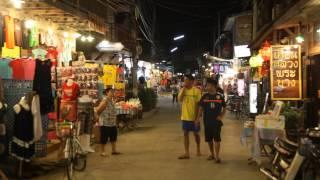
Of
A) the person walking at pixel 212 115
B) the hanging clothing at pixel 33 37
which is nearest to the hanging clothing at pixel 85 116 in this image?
the hanging clothing at pixel 33 37

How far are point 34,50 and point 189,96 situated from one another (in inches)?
163

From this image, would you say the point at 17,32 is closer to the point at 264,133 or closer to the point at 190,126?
the point at 190,126

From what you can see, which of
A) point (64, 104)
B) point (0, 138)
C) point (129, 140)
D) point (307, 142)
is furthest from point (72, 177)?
point (129, 140)

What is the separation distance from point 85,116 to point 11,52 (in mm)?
2447

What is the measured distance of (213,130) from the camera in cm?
1244

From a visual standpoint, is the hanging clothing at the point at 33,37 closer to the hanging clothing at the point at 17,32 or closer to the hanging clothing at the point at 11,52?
the hanging clothing at the point at 17,32

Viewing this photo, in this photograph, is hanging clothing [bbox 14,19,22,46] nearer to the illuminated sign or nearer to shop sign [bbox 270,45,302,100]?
shop sign [bbox 270,45,302,100]

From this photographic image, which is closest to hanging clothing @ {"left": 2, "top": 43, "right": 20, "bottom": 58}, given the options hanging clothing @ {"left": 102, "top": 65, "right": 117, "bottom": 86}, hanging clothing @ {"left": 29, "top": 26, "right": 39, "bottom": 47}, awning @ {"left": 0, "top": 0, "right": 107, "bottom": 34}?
hanging clothing @ {"left": 29, "top": 26, "right": 39, "bottom": 47}

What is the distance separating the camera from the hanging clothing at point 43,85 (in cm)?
1135

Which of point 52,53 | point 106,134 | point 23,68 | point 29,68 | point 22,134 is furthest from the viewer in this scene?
point 52,53

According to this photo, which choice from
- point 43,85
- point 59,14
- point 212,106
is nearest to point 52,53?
point 59,14

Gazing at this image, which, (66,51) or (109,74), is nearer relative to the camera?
(66,51)

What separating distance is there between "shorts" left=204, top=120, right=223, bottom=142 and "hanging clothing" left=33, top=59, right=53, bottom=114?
12.7 feet

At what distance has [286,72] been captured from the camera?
1511 cm
